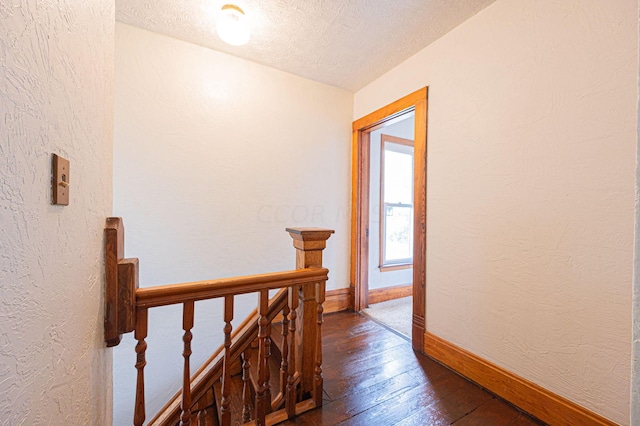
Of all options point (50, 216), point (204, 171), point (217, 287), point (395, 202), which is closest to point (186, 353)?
point (217, 287)

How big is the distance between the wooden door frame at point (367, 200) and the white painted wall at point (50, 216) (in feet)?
6.16

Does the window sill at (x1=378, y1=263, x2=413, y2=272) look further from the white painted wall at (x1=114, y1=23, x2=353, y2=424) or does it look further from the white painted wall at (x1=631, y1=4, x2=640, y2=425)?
the white painted wall at (x1=631, y1=4, x2=640, y2=425)

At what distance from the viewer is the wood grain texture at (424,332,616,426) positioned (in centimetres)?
121

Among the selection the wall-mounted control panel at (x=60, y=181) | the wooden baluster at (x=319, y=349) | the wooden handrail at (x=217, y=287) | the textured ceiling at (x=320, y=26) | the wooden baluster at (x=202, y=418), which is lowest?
the wooden baluster at (x=202, y=418)

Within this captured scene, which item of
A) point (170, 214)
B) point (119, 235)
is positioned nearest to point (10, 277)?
point (119, 235)

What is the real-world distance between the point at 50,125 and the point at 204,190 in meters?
1.71

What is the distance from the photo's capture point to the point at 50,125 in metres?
0.51

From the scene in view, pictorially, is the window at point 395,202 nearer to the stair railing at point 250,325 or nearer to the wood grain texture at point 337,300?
the wood grain texture at point 337,300

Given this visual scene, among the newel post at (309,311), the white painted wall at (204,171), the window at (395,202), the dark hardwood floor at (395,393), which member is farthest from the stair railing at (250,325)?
the window at (395,202)

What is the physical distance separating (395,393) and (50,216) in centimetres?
175

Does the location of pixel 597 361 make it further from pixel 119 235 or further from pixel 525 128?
pixel 119 235

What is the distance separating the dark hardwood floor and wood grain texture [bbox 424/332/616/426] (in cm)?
5

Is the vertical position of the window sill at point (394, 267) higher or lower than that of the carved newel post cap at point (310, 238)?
lower

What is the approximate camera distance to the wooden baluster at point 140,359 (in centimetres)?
96
